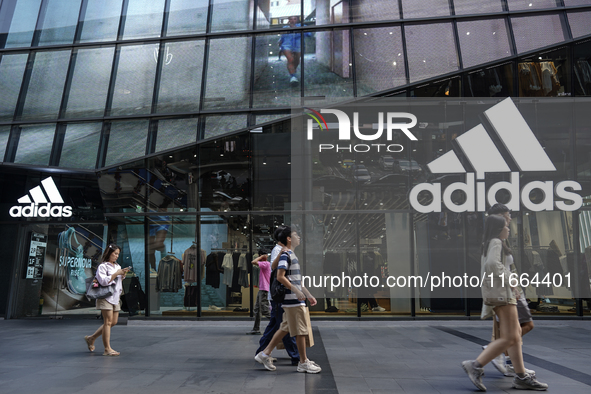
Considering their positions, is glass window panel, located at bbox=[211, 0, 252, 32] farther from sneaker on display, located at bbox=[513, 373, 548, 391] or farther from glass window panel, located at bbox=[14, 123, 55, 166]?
sneaker on display, located at bbox=[513, 373, 548, 391]

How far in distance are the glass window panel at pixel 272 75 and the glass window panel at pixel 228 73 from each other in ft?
0.98

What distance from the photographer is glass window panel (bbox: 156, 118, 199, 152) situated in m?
12.8

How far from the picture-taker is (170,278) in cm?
1212

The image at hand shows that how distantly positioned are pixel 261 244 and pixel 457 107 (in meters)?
6.33

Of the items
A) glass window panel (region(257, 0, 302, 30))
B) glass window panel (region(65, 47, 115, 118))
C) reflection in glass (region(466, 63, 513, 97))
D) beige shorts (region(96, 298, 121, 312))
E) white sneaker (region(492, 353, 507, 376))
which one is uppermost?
glass window panel (region(257, 0, 302, 30))

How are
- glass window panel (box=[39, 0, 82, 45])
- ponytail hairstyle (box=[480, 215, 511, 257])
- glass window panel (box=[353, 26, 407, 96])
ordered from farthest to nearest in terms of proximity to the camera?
glass window panel (box=[39, 0, 82, 45]), glass window panel (box=[353, 26, 407, 96]), ponytail hairstyle (box=[480, 215, 511, 257])

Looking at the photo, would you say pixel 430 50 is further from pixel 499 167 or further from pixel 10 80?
pixel 10 80

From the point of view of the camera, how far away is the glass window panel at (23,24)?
48.3ft

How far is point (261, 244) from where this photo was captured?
39.8 ft

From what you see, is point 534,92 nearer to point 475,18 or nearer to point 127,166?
point 475,18

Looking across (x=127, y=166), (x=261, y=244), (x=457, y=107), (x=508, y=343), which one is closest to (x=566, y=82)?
(x=457, y=107)

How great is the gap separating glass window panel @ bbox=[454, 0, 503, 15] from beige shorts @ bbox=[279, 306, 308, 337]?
10.6 m

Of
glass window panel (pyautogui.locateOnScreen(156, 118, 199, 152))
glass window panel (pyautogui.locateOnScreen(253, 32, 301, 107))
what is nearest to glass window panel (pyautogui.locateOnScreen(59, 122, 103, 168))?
glass window panel (pyautogui.locateOnScreen(156, 118, 199, 152))

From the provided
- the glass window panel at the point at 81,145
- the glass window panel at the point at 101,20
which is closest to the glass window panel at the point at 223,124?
the glass window panel at the point at 81,145
